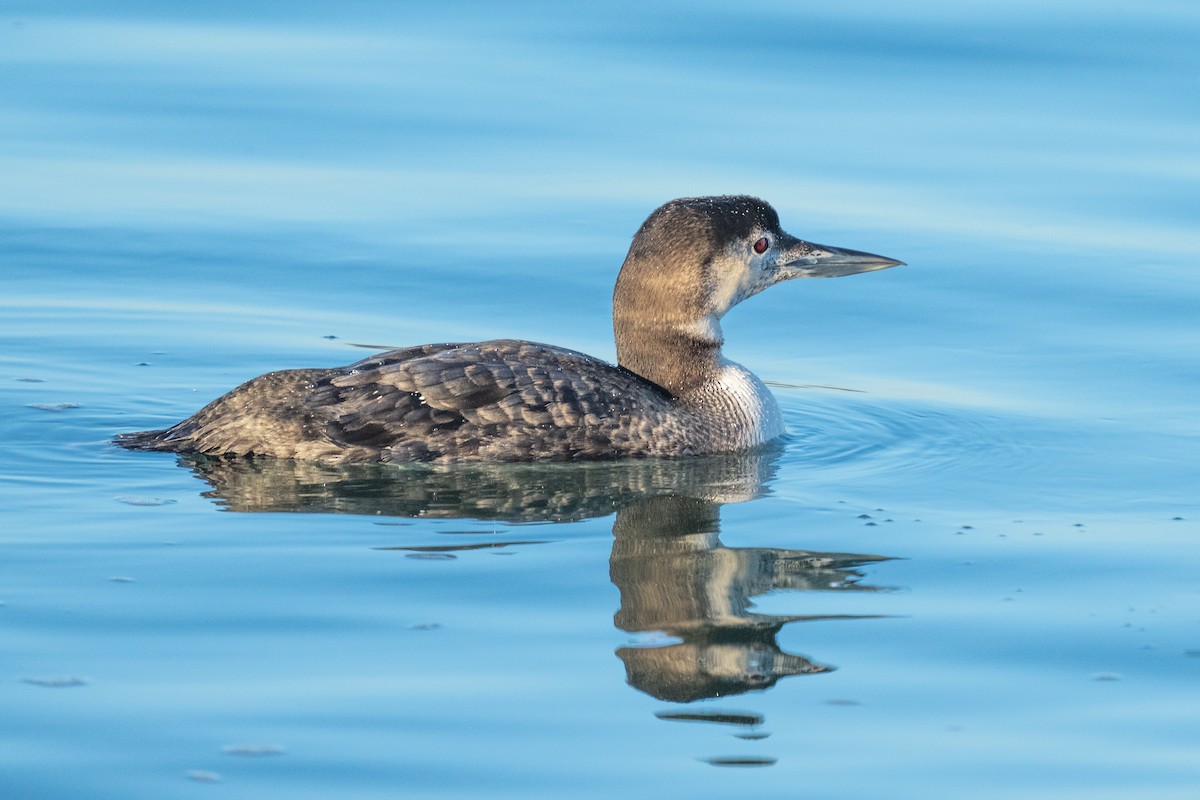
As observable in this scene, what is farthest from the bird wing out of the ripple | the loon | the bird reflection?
the ripple

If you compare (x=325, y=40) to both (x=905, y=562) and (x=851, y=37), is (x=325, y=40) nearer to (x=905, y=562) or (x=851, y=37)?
(x=851, y=37)

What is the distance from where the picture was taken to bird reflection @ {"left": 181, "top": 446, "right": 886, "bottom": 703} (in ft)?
21.1

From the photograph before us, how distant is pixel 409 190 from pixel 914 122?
3420mm

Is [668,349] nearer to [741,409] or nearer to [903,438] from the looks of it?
[741,409]

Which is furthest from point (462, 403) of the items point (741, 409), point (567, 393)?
point (741, 409)

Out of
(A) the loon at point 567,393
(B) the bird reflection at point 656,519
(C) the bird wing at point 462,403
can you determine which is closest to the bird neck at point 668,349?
(A) the loon at point 567,393

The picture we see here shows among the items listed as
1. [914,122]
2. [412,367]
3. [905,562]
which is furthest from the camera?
[914,122]

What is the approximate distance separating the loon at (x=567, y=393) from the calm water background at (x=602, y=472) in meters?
0.23

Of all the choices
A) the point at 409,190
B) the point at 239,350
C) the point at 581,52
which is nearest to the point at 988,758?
the point at 239,350

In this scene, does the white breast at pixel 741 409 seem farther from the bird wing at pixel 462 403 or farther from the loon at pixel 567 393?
the bird wing at pixel 462 403

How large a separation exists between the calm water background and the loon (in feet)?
0.74

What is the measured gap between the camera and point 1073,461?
875cm

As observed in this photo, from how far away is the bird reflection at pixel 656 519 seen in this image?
21.1 feet

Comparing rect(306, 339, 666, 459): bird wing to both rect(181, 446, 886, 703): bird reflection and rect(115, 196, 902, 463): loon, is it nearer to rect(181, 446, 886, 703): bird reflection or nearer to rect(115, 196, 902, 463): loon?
rect(115, 196, 902, 463): loon
